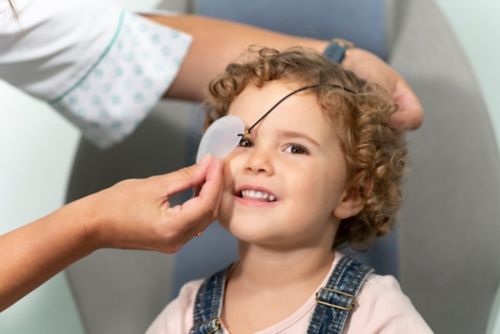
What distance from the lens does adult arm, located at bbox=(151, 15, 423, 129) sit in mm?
991

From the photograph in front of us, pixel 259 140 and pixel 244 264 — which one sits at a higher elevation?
pixel 259 140

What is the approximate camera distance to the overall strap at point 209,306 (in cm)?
89

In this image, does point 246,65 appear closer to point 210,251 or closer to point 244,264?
point 244,264

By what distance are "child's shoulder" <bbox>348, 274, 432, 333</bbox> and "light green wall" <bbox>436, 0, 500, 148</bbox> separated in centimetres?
57

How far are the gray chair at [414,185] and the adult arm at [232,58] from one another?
0.12 m

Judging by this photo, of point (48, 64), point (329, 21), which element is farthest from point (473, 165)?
point (48, 64)

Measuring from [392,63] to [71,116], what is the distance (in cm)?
50

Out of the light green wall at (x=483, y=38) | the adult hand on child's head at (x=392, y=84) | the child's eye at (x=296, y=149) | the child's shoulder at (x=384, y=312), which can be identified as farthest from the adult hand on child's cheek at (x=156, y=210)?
the light green wall at (x=483, y=38)

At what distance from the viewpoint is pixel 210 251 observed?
114 centimetres

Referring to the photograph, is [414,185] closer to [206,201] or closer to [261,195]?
[261,195]

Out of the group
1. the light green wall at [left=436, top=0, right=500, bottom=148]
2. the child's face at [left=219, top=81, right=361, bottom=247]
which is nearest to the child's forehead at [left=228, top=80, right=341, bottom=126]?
the child's face at [left=219, top=81, right=361, bottom=247]

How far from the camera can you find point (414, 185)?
1131 mm

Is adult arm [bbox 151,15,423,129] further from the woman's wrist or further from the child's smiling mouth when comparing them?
the woman's wrist

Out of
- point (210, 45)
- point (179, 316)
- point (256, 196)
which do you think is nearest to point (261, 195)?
point (256, 196)
